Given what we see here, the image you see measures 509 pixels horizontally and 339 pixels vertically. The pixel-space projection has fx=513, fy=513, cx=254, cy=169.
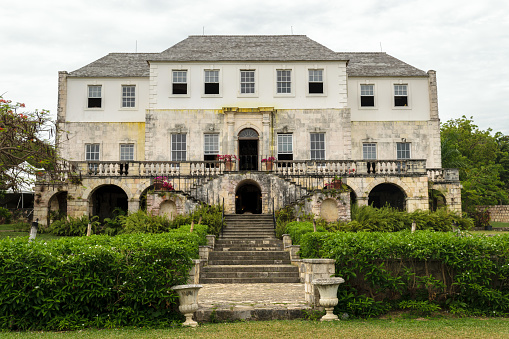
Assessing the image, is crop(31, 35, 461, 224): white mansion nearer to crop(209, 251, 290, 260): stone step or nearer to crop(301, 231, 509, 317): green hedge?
crop(209, 251, 290, 260): stone step

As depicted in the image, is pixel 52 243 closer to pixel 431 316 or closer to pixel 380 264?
pixel 380 264

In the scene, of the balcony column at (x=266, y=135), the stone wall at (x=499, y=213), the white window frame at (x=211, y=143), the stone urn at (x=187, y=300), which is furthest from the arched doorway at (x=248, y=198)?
the stone wall at (x=499, y=213)

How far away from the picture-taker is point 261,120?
31297mm

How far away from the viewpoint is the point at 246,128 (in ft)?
103

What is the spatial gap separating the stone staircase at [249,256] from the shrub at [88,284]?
599cm

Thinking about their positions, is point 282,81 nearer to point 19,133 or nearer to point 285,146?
point 285,146

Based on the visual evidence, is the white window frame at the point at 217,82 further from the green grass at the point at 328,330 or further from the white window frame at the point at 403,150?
the green grass at the point at 328,330

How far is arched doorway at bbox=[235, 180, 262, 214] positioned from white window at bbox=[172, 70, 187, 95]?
7157 millimetres

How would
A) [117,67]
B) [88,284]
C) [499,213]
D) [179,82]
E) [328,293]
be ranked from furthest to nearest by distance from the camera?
[499,213] → [117,67] → [179,82] → [328,293] → [88,284]

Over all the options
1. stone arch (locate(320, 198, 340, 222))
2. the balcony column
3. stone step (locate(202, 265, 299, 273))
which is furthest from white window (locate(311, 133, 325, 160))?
stone step (locate(202, 265, 299, 273))

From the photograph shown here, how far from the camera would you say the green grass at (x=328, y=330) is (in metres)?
9.38

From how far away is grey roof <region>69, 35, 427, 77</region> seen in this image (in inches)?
1266

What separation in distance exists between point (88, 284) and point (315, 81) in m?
24.1

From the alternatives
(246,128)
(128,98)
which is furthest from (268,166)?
(128,98)
